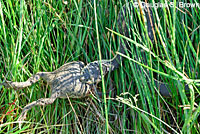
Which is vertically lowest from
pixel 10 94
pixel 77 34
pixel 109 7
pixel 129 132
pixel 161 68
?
pixel 129 132

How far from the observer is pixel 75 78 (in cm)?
155

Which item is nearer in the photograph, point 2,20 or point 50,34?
point 2,20

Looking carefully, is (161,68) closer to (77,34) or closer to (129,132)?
(129,132)

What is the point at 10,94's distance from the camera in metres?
1.63

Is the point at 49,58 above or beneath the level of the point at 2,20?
beneath

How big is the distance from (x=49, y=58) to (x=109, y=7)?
53cm

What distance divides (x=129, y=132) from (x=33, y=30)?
0.92 m

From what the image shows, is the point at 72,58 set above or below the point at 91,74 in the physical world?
above

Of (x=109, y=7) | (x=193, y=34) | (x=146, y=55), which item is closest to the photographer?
(x=146, y=55)

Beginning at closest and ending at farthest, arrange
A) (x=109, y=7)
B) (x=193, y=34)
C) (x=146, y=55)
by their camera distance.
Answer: (x=146, y=55)
(x=193, y=34)
(x=109, y=7)

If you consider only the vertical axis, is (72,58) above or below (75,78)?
above

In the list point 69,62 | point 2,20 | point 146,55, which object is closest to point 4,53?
point 2,20

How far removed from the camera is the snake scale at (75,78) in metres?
1.53

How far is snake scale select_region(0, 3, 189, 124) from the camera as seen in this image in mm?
1528
